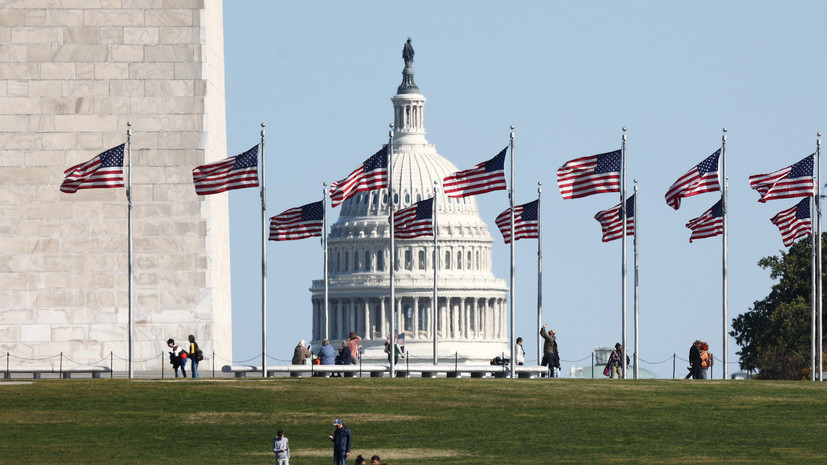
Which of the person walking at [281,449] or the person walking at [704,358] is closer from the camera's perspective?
the person walking at [281,449]

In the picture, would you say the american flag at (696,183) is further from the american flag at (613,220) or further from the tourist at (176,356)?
the tourist at (176,356)

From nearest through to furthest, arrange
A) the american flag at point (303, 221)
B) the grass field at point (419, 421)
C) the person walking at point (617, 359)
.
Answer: the grass field at point (419, 421), the person walking at point (617, 359), the american flag at point (303, 221)

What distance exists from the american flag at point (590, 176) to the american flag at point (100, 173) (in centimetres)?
1337

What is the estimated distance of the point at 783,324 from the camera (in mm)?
104562

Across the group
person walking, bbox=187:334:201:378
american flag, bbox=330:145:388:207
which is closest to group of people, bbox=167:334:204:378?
person walking, bbox=187:334:201:378

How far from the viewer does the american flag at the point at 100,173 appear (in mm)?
65750

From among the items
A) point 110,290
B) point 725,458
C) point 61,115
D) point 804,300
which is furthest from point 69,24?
point 804,300

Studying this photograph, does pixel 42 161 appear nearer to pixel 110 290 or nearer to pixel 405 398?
pixel 110 290

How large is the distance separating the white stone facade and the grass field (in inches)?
462

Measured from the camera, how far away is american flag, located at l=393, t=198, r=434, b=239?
8169 cm

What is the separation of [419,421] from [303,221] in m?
26.5

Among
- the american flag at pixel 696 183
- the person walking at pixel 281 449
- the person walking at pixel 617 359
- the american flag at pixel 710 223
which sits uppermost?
the american flag at pixel 696 183

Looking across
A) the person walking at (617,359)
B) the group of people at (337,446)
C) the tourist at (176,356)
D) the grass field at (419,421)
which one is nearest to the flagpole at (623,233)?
the person walking at (617,359)

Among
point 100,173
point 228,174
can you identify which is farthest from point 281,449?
point 228,174
